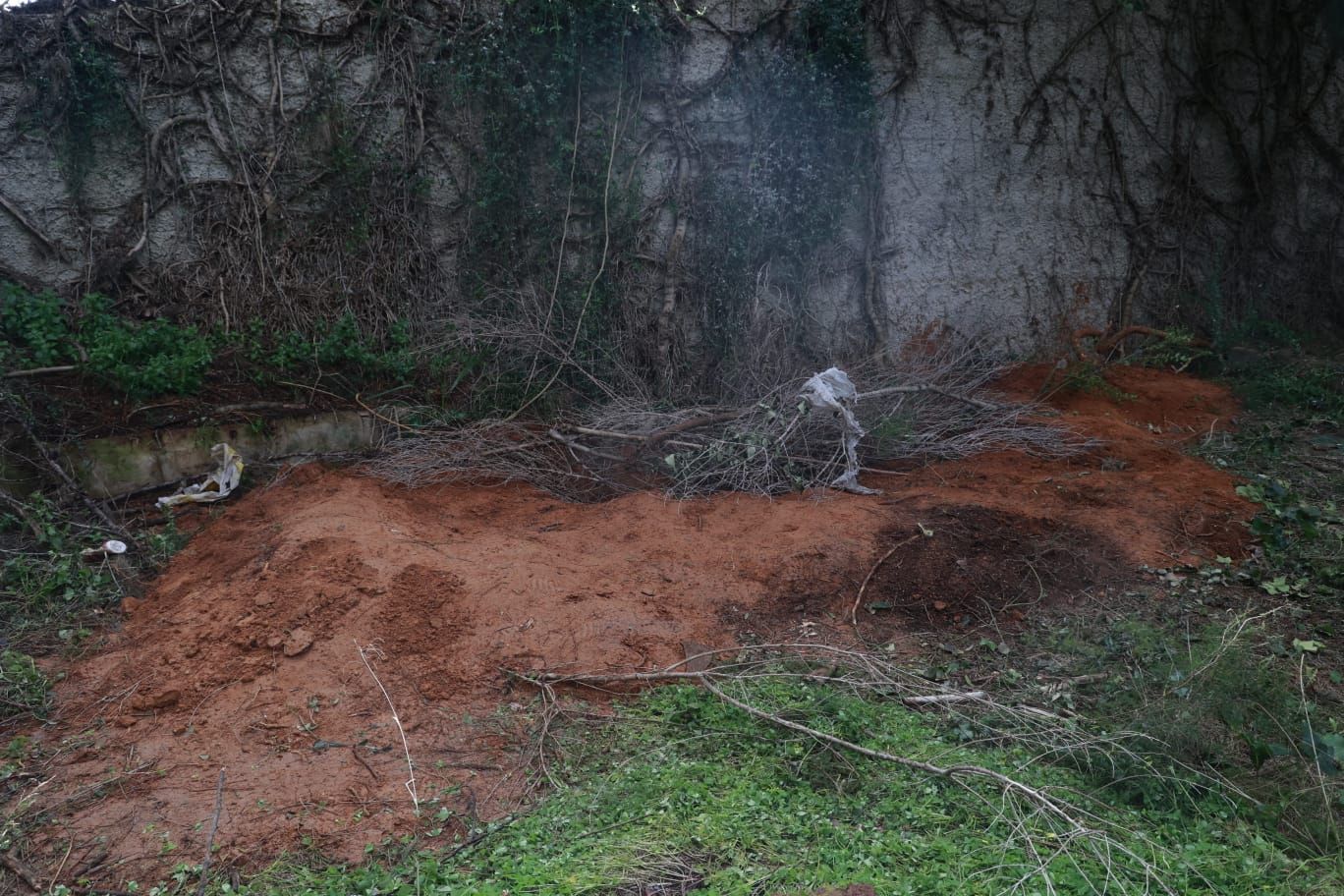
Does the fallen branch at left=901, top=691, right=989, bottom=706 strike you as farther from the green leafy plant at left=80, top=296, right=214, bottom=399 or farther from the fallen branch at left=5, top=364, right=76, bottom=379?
the fallen branch at left=5, top=364, right=76, bottom=379

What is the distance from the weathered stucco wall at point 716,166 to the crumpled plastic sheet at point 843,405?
5.17ft

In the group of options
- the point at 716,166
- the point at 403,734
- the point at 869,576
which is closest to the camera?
the point at 403,734

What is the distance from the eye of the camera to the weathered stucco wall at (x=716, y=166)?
6070mm

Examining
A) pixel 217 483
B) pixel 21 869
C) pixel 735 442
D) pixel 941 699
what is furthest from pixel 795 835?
pixel 217 483

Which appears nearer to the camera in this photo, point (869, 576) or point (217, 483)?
point (869, 576)

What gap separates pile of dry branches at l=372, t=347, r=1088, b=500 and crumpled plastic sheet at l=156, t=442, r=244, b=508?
2.55 ft

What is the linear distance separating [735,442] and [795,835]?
3013mm

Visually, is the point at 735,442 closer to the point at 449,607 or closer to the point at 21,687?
the point at 449,607

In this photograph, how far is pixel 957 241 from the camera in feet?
24.3

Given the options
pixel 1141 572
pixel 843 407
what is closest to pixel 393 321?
pixel 843 407

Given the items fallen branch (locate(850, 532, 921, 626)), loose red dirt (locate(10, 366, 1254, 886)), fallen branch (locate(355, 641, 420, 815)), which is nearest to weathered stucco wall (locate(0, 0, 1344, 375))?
loose red dirt (locate(10, 366, 1254, 886))

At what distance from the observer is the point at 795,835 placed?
9.26 ft

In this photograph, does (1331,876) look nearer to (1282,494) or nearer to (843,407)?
(1282,494)

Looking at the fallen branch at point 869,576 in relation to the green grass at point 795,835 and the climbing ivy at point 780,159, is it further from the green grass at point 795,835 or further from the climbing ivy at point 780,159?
the climbing ivy at point 780,159
